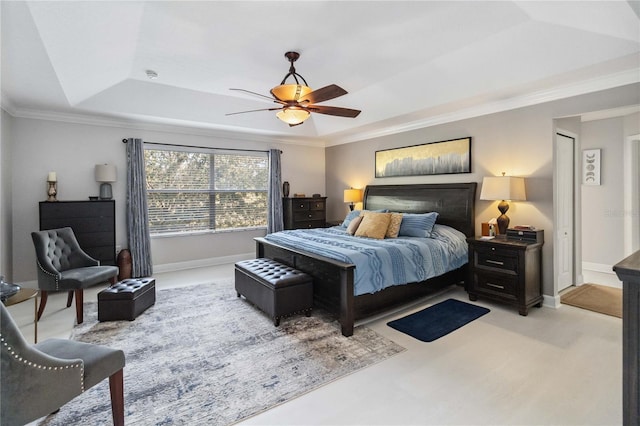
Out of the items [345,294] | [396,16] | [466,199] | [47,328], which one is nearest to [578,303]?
[466,199]

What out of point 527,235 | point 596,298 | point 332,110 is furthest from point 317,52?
point 596,298

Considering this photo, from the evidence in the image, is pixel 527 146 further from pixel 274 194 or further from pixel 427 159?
pixel 274 194

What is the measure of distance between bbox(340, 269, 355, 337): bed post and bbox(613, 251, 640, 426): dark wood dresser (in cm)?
202

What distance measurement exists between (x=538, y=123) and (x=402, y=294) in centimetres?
280

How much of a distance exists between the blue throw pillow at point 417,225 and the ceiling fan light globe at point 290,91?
8.27 ft

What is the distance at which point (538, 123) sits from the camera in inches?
156

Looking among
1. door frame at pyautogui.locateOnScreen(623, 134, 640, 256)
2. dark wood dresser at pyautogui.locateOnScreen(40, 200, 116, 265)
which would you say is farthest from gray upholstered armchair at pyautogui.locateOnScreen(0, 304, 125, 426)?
door frame at pyautogui.locateOnScreen(623, 134, 640, 256)

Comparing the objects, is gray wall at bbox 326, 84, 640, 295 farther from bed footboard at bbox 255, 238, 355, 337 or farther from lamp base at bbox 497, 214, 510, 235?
bed footboard at bbox 255, 238, 355, 337

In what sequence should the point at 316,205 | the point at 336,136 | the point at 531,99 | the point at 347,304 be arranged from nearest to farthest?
the point at 347,304
the point at 531,99
the point at 336,136
the point at 316,205

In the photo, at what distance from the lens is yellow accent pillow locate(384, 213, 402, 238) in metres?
4.45

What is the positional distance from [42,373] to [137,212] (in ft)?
14.3

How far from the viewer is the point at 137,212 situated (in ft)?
17.6

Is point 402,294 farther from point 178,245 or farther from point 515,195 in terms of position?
point 178,245

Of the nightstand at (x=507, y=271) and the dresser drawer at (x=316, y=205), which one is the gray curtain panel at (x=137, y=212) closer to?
the dresser drawer at (x=316, y=205)
